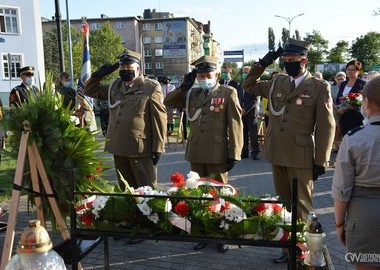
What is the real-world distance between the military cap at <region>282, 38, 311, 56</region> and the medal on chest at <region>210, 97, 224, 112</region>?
0.90m

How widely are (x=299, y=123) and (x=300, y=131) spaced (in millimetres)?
78

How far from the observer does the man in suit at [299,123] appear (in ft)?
12.5

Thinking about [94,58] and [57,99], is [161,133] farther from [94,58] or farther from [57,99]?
[94,58]

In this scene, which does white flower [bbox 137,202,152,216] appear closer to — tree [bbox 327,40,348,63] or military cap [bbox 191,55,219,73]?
military cap [bbox 191,55,219,73]

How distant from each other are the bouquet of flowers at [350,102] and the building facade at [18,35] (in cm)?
2765

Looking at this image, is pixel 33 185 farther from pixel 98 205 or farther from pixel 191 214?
pixel 191 214

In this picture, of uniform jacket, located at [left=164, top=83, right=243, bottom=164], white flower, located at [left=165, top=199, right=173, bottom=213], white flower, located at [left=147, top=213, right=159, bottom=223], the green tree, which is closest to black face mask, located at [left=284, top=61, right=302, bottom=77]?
uniform jacket, located at [left=164, top=83, right=243, bottom=164]

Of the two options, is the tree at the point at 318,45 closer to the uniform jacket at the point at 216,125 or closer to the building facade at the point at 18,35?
the building facade at the point at 18,35

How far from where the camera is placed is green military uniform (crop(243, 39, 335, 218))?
3.79m

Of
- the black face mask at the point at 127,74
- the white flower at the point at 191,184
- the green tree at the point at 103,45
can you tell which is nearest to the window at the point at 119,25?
the green tree at the point at 103,45

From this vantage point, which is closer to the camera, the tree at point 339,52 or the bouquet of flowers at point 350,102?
the bouquet of flowers at point 350,102

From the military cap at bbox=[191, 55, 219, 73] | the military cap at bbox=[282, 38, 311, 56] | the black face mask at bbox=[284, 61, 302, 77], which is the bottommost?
the black face mask at bbox=[284, 61, 302, 77]

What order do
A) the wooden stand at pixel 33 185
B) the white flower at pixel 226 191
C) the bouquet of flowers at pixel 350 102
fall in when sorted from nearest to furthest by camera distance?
1. the white flower at pixel 226 191
2. the wooden stand at pixel 33 185
3. the bouquet of flowers at pixel 350 102

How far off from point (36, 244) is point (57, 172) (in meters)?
2.02
